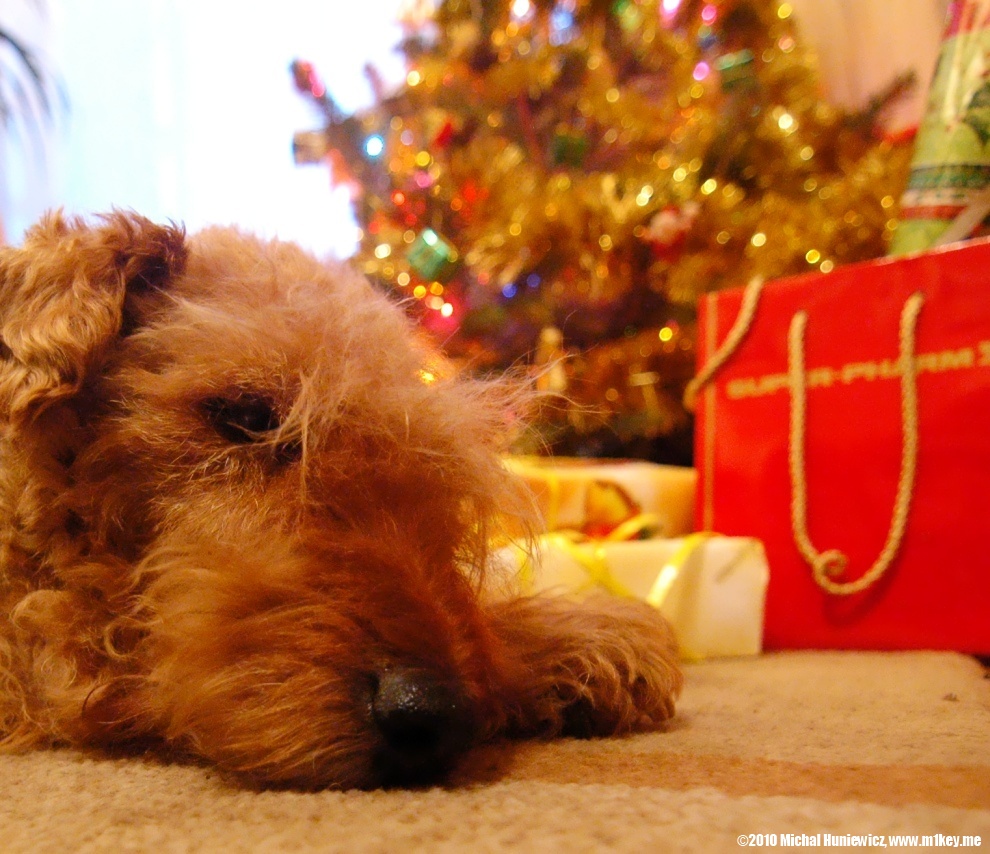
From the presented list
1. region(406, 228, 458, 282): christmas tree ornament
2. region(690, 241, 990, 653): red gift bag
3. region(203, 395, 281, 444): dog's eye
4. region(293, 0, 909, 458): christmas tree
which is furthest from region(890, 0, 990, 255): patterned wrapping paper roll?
region(203, 395, 281, 444): dog's eye

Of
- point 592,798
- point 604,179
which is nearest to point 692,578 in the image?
point 592,798

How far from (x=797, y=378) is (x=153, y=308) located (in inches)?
44.0

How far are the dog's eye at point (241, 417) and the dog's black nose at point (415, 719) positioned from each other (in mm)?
317

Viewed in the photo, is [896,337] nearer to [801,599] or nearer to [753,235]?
[801,599]

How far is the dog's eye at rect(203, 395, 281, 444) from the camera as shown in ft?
2.74

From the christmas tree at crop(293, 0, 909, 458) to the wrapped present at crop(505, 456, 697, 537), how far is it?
1.12ft

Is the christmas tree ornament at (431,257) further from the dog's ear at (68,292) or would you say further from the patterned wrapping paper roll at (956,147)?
the dog's ear at (68,292)

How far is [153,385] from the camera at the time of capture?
2.75 feet

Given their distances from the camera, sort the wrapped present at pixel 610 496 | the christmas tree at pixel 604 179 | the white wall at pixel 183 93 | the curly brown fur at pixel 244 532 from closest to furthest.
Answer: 1. the curly brown fur at pixel 244 532
2. the wrapped present at pixel 610 496
3. the christmas tree at pixel 604 179
4. the white wall at pixel 183 93

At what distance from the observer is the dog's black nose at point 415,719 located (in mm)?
627

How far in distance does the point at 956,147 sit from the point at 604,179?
978 mm

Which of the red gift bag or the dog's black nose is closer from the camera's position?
the dog's black nose

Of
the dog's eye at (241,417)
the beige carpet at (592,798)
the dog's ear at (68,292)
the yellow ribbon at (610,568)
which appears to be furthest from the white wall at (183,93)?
the beige carpet at (592,798)

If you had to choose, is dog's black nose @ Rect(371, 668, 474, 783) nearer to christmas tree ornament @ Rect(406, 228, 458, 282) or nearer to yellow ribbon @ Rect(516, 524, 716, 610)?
yellow ribbon @ Rect(516, 524, 716, 610)
